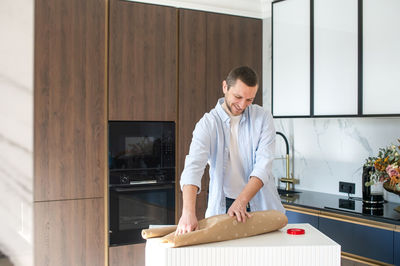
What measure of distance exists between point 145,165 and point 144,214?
370 mm

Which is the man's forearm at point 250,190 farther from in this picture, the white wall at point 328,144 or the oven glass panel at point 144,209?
the oven glass panel at point 144,209

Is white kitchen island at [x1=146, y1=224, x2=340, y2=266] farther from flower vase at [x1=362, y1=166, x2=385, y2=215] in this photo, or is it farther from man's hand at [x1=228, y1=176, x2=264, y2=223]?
flower vase at [x1=362, y1=166, x2=385, y2=215]

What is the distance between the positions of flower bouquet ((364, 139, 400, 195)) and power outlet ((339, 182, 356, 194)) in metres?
0.41

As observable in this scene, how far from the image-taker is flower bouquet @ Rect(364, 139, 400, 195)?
8.11 ft

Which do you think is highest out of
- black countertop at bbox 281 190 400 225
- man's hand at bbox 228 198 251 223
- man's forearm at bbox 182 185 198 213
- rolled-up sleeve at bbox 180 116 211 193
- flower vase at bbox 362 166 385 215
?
rolled-up sleeve at bbox 180 116 211 193

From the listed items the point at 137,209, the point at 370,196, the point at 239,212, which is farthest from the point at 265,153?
the point at 137,209

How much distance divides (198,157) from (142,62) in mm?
1544

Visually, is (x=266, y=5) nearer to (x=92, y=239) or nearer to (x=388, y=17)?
(x=388, y=17)

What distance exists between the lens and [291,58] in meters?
3.26

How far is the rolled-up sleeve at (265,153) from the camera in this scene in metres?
1.93

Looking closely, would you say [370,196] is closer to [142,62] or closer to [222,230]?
[222,230]

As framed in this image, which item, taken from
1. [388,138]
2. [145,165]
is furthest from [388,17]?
[145,165]

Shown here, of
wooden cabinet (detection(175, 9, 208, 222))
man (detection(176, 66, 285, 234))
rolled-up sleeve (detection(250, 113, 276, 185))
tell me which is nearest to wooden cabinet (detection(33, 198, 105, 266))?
wooden cabinet (detection(175, 9, 208, 222))

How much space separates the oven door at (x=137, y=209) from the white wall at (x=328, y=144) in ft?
3.51
